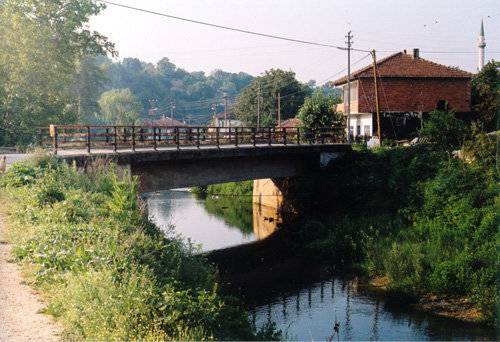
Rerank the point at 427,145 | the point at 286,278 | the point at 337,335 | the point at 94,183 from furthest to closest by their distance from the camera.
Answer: the point at 427,145 → the point at 286,278 → the point at 94,183 → the point at 337,335

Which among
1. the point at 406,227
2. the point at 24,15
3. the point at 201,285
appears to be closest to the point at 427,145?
the point at 406,227

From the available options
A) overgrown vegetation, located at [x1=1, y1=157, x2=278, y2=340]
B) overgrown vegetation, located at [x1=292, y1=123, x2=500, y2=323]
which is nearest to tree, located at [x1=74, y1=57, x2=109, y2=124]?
overgrown vegetation, located at [x1=292, y1=123, x2=500, y2=323]

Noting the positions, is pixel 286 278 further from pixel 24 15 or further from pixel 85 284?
pixel 24 15

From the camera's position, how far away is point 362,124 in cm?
4809

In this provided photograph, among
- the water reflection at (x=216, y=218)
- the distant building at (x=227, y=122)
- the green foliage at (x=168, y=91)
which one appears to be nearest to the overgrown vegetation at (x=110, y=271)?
the water reflection at (x=216, y=218)

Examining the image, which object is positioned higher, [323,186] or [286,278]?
[323,186]

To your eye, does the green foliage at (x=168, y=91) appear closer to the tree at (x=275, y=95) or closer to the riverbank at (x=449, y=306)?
the tree at (x=275, y=95)

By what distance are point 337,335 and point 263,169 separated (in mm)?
16802

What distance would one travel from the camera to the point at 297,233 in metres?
31.7

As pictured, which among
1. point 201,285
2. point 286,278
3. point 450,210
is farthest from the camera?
point 450,210

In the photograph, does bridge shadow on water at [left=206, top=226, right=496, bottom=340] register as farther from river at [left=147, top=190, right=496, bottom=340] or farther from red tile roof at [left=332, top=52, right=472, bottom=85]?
red tile roof at [left=332, top=52, right=472, bottom=85]

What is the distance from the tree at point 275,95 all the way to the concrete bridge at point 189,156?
41.2 m

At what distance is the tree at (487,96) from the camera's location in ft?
146

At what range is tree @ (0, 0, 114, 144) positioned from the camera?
39.0m
